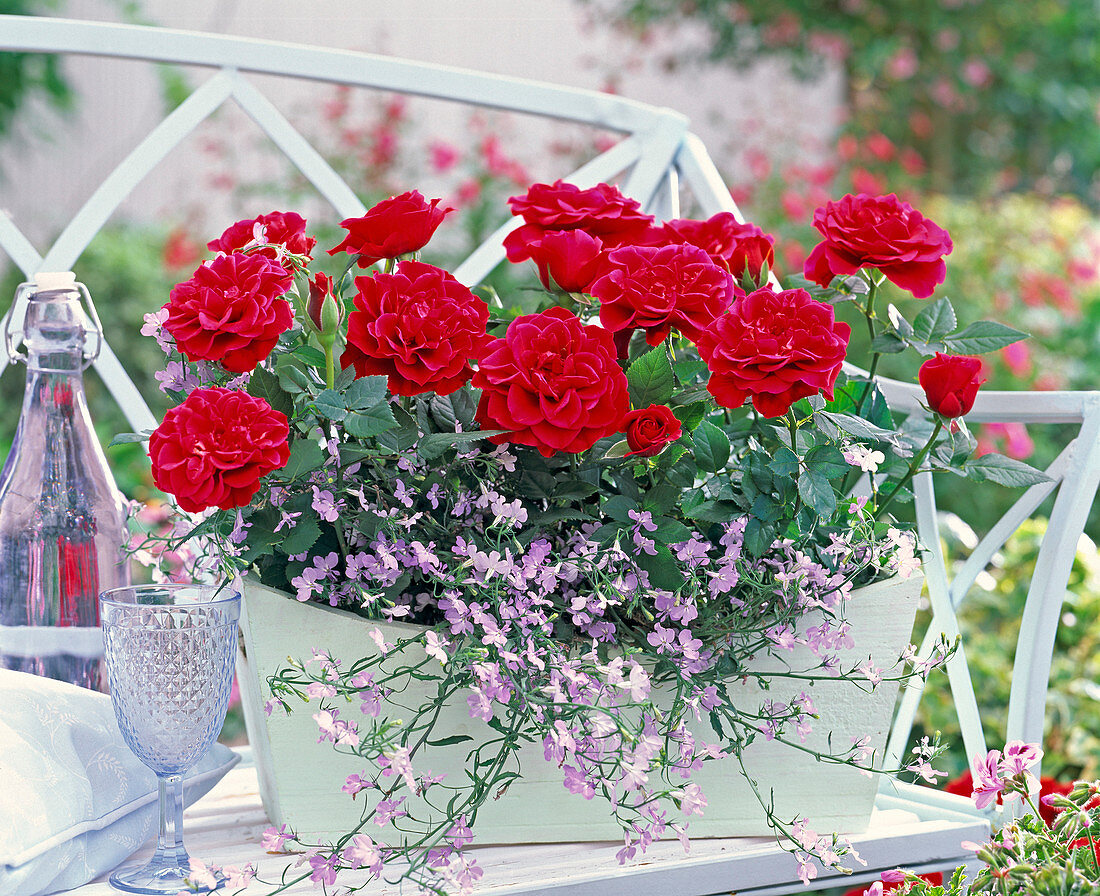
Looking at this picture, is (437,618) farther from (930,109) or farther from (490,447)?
(930,109)

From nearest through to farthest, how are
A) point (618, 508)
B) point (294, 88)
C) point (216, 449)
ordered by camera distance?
point (216, 449) → point (618, 508) → point (294, 88)

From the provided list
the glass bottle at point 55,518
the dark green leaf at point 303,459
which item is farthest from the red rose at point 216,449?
the glass bottle at point 55,518

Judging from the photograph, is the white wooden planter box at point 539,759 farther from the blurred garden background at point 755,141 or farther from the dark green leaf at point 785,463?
the blurred garden background at point 755,141

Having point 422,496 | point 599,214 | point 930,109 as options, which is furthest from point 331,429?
point 930,109

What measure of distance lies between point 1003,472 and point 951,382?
0.32ft

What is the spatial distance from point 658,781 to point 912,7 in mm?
3644

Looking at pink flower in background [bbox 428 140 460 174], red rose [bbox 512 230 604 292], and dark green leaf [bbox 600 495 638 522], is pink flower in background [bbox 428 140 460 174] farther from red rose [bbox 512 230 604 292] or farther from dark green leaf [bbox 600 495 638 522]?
dark green leaf [bbox 600 495 638 522]

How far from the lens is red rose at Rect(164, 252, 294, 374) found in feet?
2.25

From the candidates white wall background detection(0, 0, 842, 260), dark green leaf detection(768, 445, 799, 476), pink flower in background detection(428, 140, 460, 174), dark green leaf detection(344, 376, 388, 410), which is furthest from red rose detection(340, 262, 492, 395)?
white wall background detection(0, 0, 842, 260)

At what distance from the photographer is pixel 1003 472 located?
83 cm

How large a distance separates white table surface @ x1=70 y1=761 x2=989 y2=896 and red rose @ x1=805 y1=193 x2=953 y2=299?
0.43 m

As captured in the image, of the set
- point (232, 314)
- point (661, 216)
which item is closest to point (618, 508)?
point (232, 314)

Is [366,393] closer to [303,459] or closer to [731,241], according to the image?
[303,459]

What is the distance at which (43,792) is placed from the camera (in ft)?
2.36
